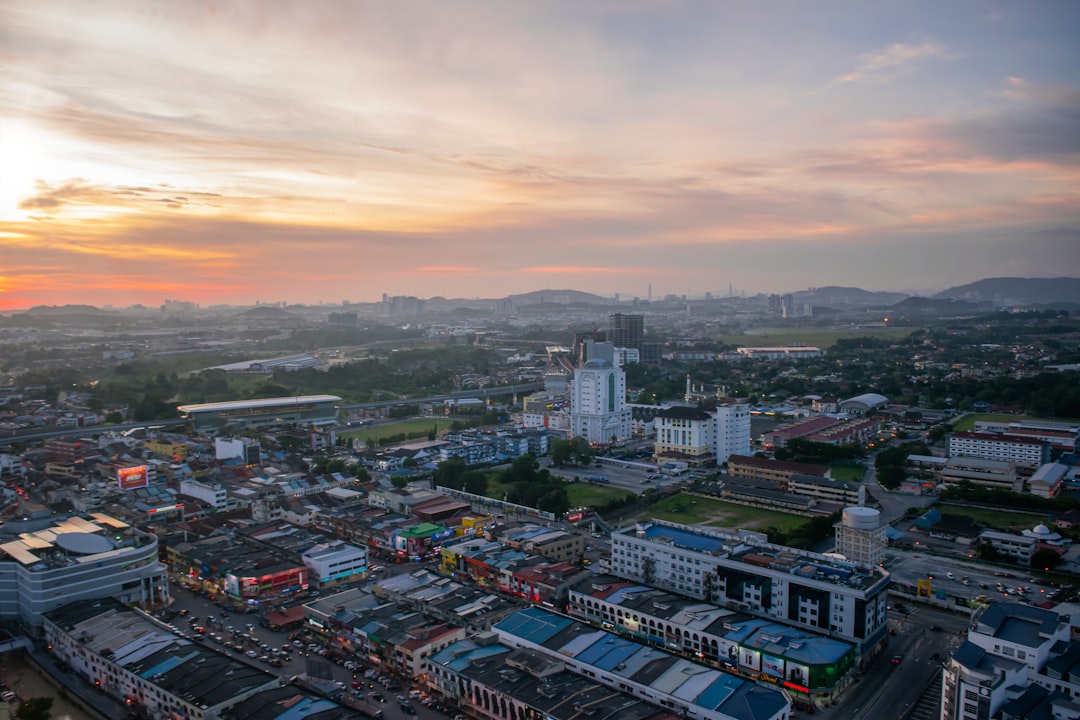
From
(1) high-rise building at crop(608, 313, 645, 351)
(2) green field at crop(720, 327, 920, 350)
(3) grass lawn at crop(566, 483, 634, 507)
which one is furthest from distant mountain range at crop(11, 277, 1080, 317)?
(3) grass lawn at crop(566, 483, 634, 507)

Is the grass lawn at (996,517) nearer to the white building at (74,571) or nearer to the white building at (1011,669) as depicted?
the white building at (1011,669)

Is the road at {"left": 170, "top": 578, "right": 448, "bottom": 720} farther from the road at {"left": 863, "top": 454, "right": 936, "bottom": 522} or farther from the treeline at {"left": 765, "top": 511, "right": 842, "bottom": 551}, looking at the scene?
the road at {"left": 863, "top": 454, "right": 936, "bottom": 522}

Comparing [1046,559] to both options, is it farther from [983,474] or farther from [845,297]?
[845,297]

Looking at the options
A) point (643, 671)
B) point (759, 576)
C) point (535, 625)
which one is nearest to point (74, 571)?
point (535, 625)

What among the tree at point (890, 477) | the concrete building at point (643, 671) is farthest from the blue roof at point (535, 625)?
the tree at point (890, 477)

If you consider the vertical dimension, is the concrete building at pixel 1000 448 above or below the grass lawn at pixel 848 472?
above

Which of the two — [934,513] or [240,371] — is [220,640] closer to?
[934,513]
